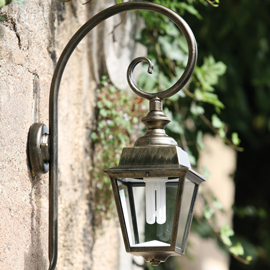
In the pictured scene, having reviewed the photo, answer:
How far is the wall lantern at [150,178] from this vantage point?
1.31 m

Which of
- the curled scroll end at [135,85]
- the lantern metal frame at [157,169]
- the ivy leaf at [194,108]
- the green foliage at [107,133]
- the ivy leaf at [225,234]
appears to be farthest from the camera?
the ivy leaf at [194,108]

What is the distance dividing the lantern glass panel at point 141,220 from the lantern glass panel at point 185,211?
0.11 feet

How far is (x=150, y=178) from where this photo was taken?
52.1 inches

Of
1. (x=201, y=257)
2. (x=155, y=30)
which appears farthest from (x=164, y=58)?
(x=201, y=257)

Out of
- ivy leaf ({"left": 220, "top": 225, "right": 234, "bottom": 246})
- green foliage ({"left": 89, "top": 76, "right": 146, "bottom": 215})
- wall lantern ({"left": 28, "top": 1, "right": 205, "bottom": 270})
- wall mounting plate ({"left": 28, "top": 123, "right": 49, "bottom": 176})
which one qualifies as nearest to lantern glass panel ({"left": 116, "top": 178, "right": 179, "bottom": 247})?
wall lantern ({"left": 28, "top": 1, "right": 205, "bottom": 270})

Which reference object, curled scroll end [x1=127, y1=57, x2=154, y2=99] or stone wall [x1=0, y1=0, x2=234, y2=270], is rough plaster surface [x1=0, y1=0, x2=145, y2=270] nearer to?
stone wall [x1=0, y1=0, x2=234, y2=270]

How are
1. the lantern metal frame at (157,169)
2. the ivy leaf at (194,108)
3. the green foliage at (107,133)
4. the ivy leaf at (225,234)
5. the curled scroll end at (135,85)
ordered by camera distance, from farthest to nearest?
the ivy leaf at (194,108) < the ivy leaf at (225,234) < the green foliage at (107,133) < the curled scroll end at (135,85) < the lantern metal frame at (157,169)

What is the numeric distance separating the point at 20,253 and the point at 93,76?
94 cm

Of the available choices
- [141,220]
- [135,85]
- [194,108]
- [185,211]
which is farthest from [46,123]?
[194,108]

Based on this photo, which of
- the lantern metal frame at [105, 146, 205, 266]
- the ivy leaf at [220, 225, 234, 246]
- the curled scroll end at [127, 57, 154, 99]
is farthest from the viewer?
the ivy leaf at [220, 225, 234, 246]

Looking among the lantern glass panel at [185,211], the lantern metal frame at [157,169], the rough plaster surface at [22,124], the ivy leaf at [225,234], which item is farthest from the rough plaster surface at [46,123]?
the ivy leaf at [225,234]

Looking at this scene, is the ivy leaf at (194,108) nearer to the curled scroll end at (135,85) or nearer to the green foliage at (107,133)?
the green foliage at (107,133)

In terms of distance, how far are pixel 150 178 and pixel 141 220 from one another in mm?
229

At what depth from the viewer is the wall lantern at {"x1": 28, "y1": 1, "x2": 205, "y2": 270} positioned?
4.31 ft
